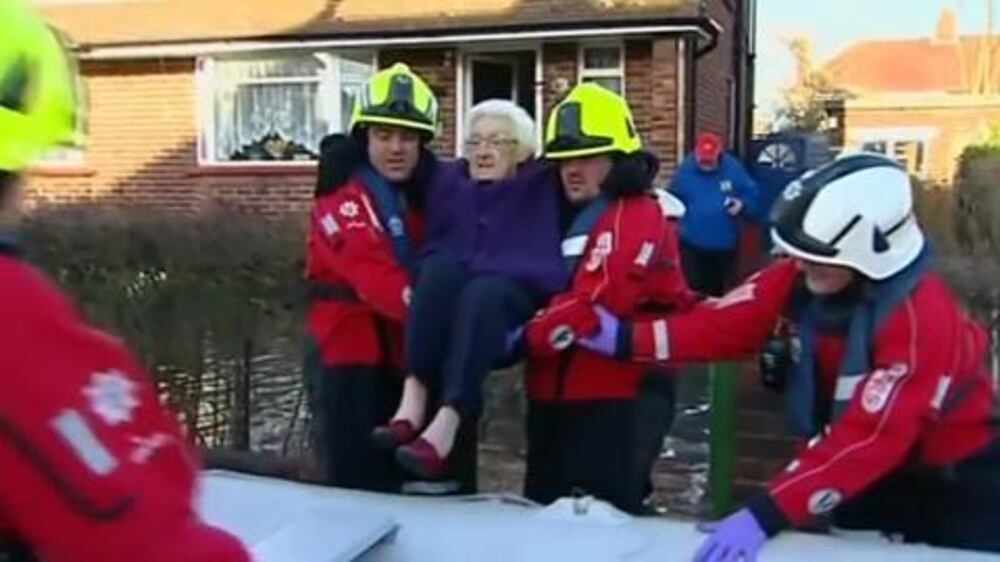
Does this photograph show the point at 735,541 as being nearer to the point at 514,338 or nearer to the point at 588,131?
the point at 514,338

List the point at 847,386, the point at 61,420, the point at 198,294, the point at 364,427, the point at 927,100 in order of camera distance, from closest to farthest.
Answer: the point at 61,420, the point at 847,386, the point at 364,427, the point at 198,294, the point at 927,100

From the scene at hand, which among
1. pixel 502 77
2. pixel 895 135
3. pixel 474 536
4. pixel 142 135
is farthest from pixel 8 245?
pixel 895 135

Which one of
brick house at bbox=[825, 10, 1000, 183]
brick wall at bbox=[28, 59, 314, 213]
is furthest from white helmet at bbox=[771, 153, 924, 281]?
brick house at bbox=[825, 10, 1000, 183]

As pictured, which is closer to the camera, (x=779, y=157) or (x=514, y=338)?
(x=514, y=338)

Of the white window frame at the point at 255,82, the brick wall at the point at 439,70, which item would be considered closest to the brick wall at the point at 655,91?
the brick wall at the point at 439,70

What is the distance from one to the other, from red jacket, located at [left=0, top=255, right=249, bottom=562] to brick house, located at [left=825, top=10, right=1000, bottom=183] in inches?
816

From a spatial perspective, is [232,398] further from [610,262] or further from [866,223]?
[866,223]

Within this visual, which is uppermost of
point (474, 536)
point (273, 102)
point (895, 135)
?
point (273, 102)

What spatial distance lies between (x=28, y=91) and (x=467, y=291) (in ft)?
7.50

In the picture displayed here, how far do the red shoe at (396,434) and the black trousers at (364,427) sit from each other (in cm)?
15

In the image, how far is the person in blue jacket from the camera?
33.9 feet

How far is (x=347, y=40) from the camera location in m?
16.9

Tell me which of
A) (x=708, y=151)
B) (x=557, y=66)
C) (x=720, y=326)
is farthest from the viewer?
(x=557, y=66)

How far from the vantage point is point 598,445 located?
3957 millimetres
